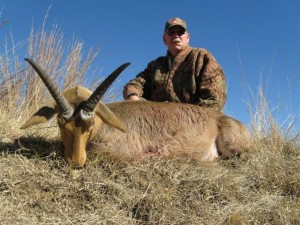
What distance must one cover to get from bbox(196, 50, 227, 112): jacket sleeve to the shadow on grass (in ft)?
7.35

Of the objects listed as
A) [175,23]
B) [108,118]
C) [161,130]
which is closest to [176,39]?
[175,23]

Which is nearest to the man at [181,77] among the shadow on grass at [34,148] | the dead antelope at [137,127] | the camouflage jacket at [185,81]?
the camouflage jacket at [185,81]

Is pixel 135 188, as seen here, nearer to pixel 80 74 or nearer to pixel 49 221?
pixel 49 221

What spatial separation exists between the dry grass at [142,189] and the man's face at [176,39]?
232 centimetres

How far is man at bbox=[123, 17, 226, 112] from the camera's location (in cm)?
636

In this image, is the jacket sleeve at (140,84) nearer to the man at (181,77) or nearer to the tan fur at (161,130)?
the man at (181,77)

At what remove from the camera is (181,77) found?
6.77m

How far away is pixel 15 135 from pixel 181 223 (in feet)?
9.01

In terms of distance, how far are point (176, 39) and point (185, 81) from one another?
0.83 meters

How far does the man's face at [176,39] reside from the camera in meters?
7.08

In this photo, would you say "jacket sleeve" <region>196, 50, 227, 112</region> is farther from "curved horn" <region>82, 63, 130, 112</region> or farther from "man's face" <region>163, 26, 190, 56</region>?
"curved horn" <region>82, 63, 130, 112</region>

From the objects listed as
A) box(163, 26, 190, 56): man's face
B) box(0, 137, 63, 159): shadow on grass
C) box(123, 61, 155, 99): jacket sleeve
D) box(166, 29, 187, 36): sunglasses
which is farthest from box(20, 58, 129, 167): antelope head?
box(166, 29, 187, 36): sunglasses

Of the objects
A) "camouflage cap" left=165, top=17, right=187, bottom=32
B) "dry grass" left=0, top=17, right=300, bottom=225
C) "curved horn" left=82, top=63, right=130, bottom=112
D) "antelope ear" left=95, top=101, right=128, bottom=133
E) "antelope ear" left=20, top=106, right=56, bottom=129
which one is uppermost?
"camouflage cap" left=165, top=17, right=187, bottom=32

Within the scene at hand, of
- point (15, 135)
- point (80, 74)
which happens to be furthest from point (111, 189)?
point (80, 74)
